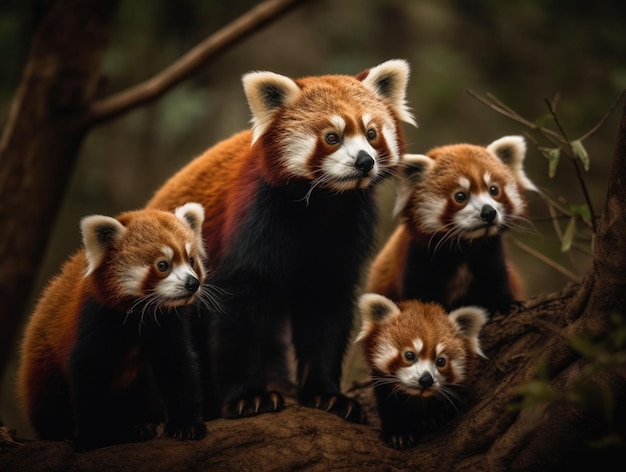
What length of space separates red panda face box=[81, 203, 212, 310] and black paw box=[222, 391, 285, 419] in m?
0.67

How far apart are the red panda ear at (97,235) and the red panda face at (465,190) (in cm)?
157

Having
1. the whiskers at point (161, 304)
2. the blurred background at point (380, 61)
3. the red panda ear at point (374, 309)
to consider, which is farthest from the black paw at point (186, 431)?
the blurred background at point (380, 61)

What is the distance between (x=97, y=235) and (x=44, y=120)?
1983 mm

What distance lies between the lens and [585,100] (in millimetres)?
7879

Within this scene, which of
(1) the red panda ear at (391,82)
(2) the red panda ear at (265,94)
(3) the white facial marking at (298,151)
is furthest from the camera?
(1) the red panda ear at (391,82)

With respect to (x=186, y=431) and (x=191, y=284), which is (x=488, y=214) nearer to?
(x=191, y=284)

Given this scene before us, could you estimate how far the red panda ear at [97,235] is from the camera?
3088 mm

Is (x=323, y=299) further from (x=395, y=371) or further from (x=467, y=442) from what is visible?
(x=467, y=442)

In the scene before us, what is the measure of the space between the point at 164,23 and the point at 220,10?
2.27 ft

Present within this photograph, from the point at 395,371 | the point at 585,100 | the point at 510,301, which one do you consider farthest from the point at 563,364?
the point at 585,100

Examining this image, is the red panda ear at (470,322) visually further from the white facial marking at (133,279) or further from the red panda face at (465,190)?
the white facial marking at (133,279)

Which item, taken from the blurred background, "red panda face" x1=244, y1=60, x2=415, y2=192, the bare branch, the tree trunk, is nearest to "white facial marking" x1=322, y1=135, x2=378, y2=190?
Answer: "red panda face" x1=244, y1=60, x2=415, y2=192

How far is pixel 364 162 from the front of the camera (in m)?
3.10

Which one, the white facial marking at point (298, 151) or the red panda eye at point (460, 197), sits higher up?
the white facial marking at point (298, 151)
